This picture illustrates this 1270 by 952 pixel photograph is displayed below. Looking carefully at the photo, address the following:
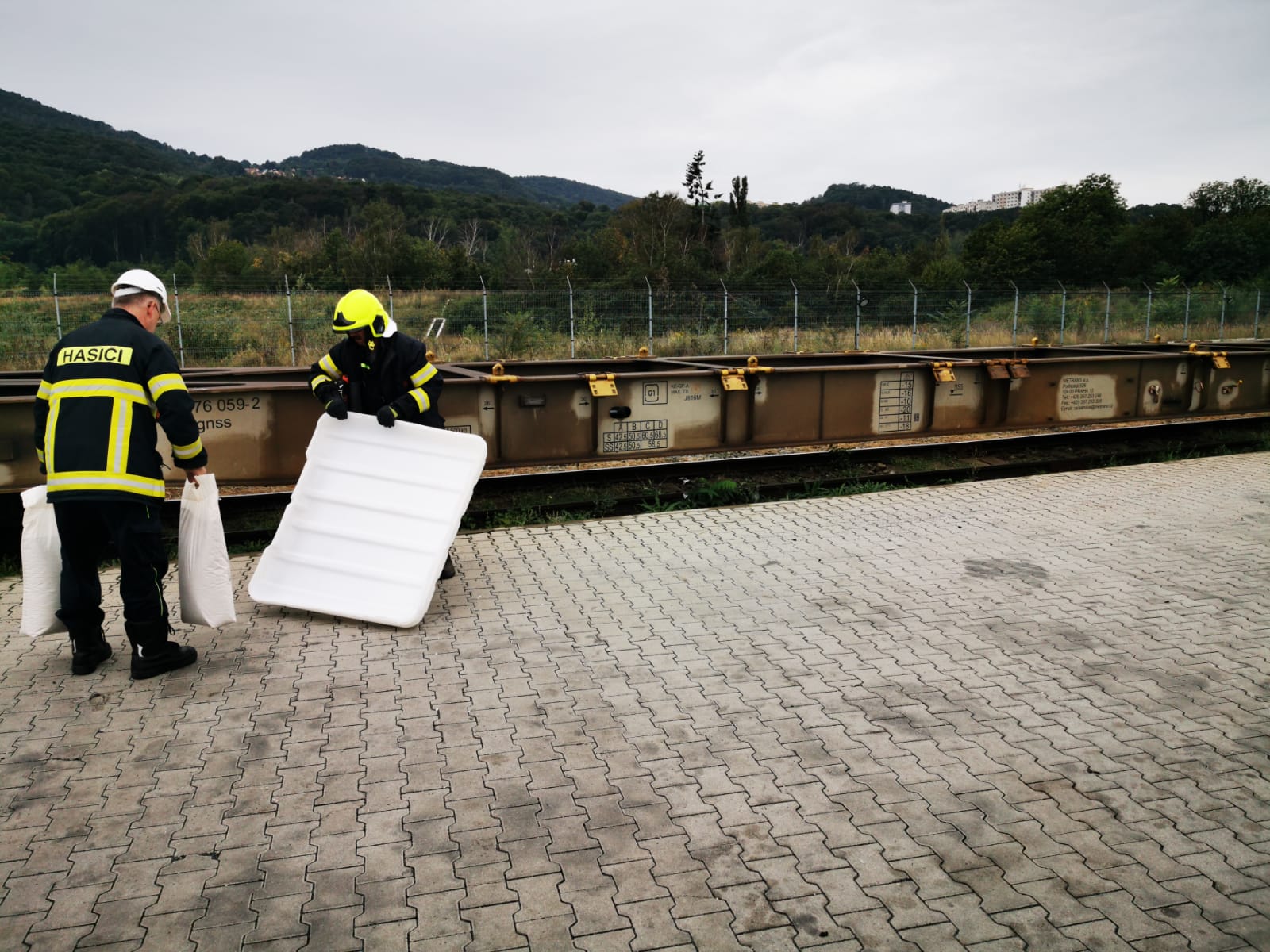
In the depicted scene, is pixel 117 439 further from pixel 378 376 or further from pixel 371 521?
pixel 378 376

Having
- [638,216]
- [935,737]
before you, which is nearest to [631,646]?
[935,737]

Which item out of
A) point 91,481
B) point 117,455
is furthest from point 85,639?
point 117,455

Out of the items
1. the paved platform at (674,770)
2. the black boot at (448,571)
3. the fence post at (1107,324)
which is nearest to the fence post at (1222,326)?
the fence post at (1107,324)

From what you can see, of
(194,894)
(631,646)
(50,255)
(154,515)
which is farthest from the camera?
(50,255)

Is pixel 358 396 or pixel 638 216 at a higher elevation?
pixel 638 216

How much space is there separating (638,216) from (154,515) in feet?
170

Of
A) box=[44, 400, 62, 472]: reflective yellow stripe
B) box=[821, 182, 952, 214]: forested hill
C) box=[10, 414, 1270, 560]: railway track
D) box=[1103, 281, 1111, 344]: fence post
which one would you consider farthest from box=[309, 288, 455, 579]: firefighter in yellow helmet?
box=[821, 182, 952, 214]: forested hill

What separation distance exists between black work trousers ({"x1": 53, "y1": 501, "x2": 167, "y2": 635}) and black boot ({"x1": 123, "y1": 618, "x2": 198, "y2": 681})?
0.04 m

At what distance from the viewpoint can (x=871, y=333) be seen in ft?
83.7

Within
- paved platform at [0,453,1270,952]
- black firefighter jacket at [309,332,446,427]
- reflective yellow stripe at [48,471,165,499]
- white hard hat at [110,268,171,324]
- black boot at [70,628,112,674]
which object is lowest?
paved platform at [0,453,1270,952]

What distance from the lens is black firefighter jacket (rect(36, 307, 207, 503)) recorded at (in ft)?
15.4

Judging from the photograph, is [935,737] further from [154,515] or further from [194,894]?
[154,515]

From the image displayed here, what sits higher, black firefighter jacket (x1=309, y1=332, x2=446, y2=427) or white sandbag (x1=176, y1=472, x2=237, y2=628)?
black firefighter jacket (x1=309, y1=332, x2=446, y2=427)

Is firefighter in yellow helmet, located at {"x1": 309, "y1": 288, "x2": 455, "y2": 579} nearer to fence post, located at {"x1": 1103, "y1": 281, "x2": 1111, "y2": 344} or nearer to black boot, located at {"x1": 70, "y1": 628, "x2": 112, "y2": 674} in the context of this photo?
black boot, located at {"x1": 70, "y1": 628, "x2": 112, "y2": 674}
